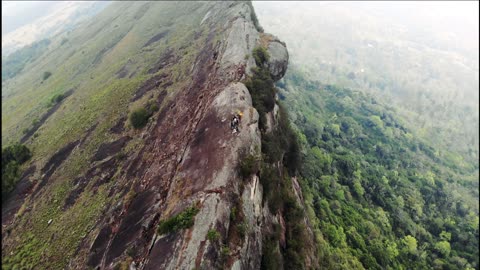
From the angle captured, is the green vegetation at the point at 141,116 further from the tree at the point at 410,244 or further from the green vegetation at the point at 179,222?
the tree at the point at 410,244

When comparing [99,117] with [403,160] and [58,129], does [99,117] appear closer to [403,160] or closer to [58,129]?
[58,129]

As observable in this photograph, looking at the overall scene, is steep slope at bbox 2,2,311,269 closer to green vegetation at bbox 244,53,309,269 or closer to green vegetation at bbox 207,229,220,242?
green vegetation at bbox 207,229,220,242

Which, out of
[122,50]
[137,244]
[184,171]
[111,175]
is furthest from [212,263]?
[122,50]

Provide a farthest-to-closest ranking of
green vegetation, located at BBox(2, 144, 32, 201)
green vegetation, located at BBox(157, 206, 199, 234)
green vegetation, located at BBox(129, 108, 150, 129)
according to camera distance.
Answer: green vegetation, located at BBox(129, 108, 150, 129), green vegetation, located at BBox(2, 144, 32, 201), green vegetation, located at BBox(157, 206, 199, 234)

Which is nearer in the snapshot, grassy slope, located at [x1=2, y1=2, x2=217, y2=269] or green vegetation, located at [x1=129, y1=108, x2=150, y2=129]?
grassy slope, located at [x1=2, y1=2, x2=217, y2=269]

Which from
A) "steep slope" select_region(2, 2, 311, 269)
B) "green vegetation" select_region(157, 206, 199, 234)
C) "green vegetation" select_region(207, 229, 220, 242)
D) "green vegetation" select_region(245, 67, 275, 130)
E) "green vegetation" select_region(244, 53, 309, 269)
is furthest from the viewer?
"green vegetation" select_region(245, 67, 275, 130)

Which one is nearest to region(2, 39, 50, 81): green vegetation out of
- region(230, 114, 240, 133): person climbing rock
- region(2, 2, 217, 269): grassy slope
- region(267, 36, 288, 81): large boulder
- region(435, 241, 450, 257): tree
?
region(2, 2, 217, 269): grassy slope

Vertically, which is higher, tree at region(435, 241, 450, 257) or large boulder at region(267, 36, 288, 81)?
large boulder at region(267, 36, 288, 81)

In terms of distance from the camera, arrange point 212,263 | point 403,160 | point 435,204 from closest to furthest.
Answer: point 212,263, point 435,204, point 403,160

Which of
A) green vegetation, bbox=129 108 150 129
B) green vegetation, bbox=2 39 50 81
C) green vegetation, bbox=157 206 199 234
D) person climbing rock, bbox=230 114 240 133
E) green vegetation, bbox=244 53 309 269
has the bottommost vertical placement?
green vegetation, bbox=2 39 50 81
